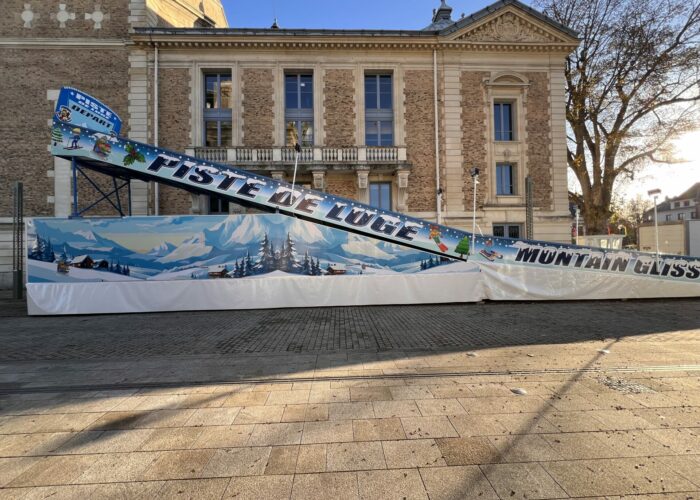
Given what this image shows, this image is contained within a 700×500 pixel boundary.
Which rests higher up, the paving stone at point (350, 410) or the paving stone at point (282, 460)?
the paving stone at point (282, 460)

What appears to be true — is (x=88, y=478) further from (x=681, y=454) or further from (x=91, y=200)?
(x=91, y=200)

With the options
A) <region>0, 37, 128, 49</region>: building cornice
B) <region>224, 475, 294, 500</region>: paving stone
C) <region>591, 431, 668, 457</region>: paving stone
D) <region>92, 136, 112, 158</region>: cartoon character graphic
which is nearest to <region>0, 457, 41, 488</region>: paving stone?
<region>224, 475, 294, 500</region>: paving stone

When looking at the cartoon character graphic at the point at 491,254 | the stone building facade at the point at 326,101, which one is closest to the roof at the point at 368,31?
the stone building facade at the point at 326,101

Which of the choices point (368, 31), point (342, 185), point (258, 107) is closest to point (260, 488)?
point (342, 185)

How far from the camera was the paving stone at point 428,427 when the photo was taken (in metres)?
3.30

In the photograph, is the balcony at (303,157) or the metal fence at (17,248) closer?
the metal fence at (17,248)

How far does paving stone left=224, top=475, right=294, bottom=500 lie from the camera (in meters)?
2.49

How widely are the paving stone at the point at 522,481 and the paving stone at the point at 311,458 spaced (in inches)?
52.6

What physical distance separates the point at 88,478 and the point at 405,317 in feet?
24.2

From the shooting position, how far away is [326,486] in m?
2.58

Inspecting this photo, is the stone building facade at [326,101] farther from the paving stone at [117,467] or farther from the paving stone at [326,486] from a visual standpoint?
the paving stone at [326,486]

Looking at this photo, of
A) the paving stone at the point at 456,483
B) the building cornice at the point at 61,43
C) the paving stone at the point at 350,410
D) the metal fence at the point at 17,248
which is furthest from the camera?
the building cornice at the point at 61,43

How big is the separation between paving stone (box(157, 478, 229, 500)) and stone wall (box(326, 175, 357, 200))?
17104mm

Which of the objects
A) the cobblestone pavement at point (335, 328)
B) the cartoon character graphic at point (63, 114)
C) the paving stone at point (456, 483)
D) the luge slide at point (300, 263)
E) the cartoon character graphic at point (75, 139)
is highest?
the cartoon character graphic at point (63, 114)
